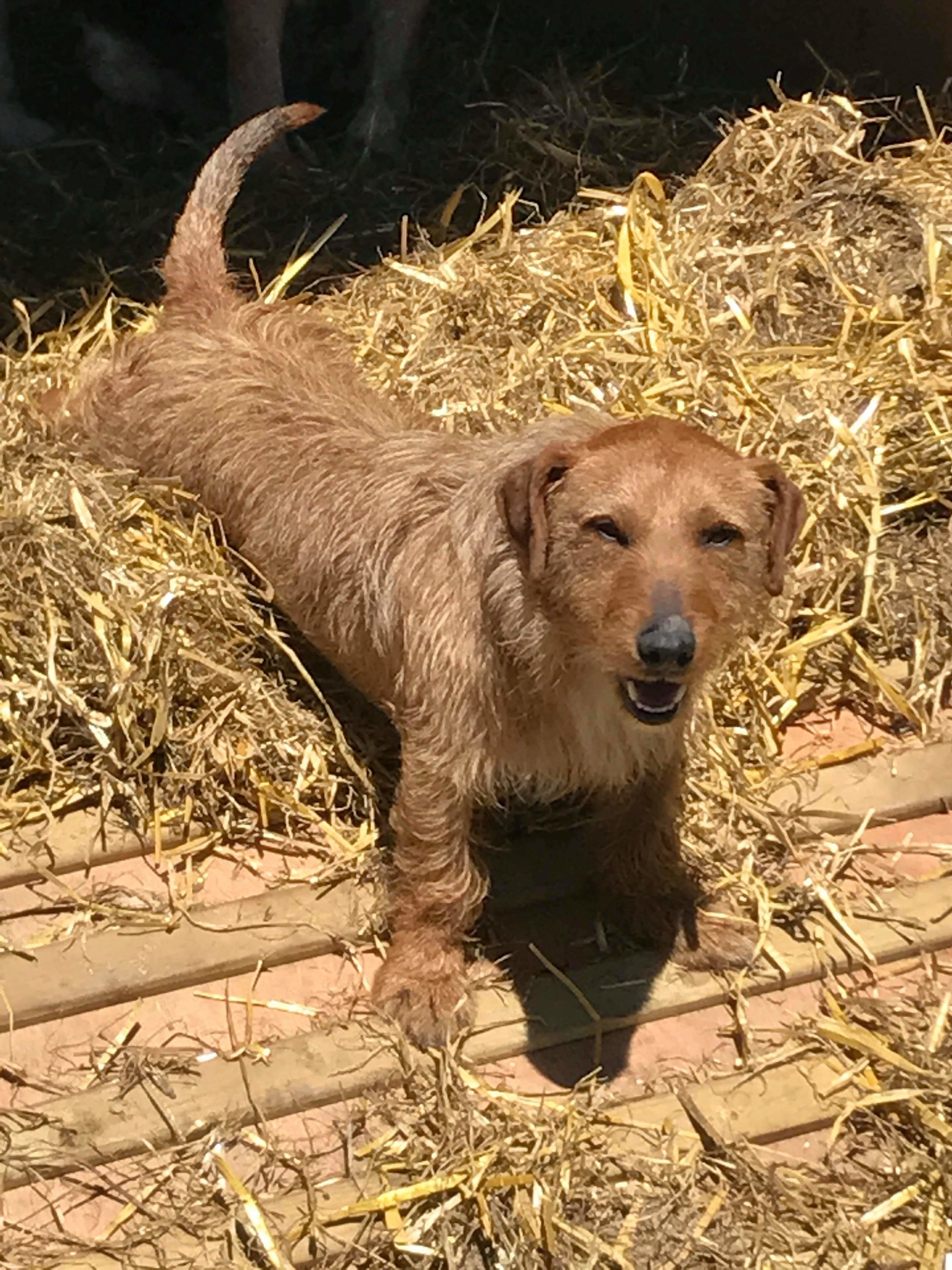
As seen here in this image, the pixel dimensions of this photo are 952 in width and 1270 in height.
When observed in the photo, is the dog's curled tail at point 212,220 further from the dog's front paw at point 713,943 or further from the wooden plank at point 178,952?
the dog's front paw at point 713,943

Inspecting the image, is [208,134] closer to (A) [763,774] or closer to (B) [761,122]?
(B) [761,122]

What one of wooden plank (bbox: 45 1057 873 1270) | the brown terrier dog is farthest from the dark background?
wooden plank (bbox: 45 1057 873 1270)

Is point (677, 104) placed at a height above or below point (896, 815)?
above

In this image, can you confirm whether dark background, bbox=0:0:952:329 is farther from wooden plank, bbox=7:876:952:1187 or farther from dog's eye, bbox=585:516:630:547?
wooden plank, bbox=7:876:952:1187

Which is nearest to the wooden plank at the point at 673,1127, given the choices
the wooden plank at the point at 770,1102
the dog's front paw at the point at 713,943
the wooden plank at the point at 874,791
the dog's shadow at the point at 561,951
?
the wooden plank at the point at 770,1102

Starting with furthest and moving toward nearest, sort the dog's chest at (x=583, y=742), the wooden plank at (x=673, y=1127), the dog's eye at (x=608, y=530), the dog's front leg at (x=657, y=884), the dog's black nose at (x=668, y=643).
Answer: the dog's front leg at (x=657, y=884) → the dog's chest at (x=583, y=742) → the wooden plank at (x=673, y=1127) → the dog's eye at (x=608, y=530) → the dog's black nose at (x=668, y=643)

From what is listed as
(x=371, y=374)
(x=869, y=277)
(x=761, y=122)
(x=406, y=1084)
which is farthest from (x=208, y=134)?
(x=406, y=1084)

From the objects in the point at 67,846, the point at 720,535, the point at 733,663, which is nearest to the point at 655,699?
the point at 720,535

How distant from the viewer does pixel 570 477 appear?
9.82ft

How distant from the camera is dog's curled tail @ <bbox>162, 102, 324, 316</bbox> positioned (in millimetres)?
4473

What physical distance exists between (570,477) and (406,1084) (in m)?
1.56

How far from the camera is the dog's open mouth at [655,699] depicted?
2.96m

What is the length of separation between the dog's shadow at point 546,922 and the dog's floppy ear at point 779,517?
117 centimetres

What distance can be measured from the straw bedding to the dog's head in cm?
107
